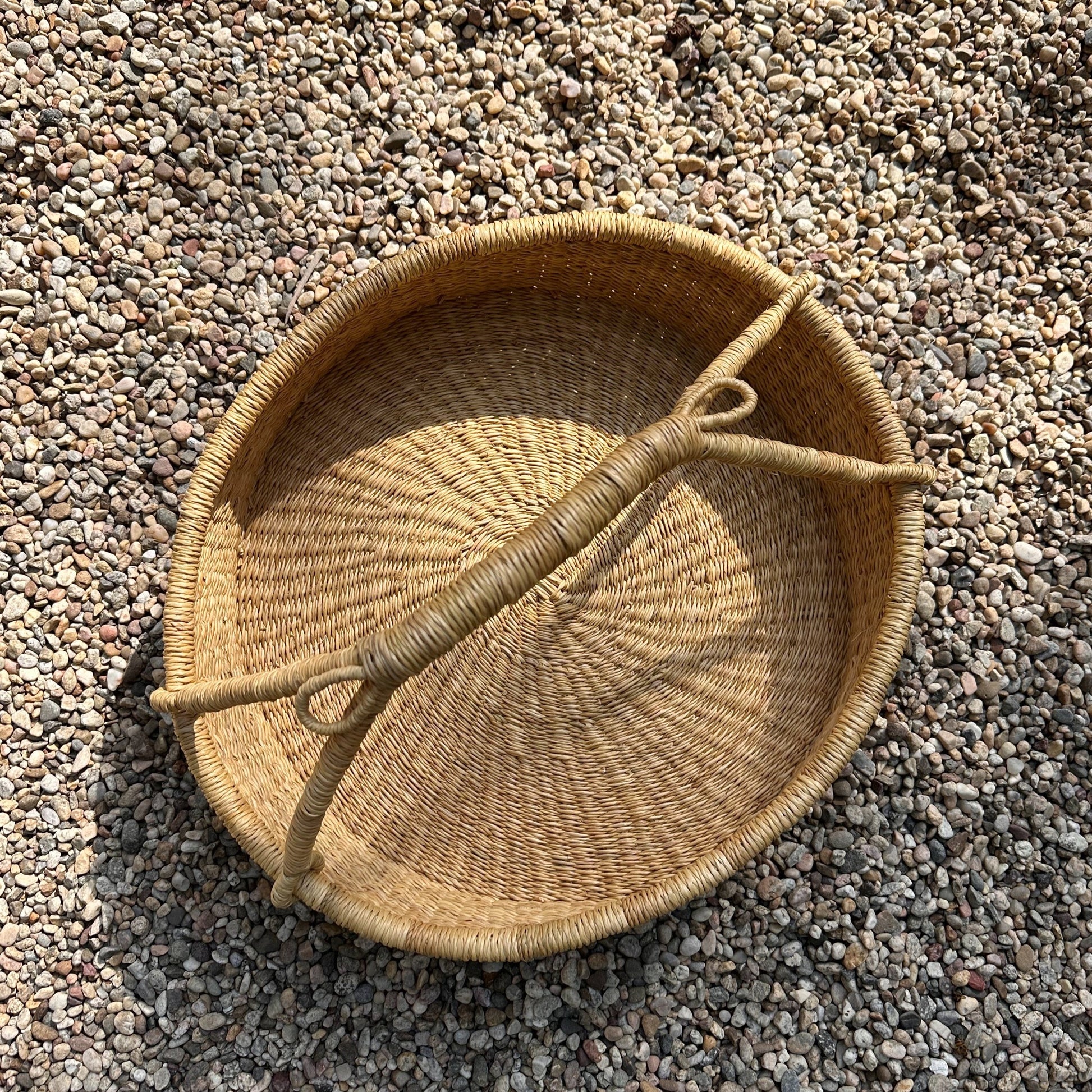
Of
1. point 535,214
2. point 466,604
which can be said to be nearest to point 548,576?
point 466,604

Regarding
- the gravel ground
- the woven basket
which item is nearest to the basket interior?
the woven basket

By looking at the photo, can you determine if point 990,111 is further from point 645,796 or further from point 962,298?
point 645,796

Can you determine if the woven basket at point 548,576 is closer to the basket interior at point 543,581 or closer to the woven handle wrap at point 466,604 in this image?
the basket interior at point 543,581

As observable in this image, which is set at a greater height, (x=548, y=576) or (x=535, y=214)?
(x=535, y=214)

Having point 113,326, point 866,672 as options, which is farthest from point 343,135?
point 866,672

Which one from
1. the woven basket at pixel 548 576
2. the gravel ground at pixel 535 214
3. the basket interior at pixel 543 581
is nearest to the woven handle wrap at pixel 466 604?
the woven basket at pixel 548 576

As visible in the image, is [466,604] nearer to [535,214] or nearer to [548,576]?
[548,576]
